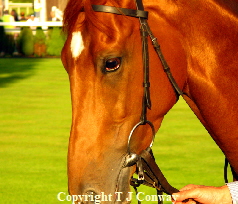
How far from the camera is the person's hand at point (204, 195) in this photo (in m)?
2.66

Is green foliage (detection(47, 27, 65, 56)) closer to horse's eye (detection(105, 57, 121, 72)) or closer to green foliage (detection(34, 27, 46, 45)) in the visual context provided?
green foliage (detection(34, 27, 46, 45))

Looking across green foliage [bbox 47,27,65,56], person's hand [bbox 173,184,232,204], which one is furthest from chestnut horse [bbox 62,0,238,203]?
green foliage [bbox 47,27,65,56]

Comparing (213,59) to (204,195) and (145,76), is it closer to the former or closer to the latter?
(145,76)

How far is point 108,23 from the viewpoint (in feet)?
7.82

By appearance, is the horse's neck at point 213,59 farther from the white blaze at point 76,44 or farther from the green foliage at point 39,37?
the green foliage at point 39,37

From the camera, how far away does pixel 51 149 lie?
7.90 m

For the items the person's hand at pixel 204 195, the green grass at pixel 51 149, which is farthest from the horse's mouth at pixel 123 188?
the green grass at pixel 51 149

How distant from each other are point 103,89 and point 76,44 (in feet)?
0.66

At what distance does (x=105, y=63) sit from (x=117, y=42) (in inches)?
3.8

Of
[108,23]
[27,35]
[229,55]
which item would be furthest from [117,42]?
[27,35]

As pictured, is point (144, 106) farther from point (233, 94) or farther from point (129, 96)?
point (233, 94)

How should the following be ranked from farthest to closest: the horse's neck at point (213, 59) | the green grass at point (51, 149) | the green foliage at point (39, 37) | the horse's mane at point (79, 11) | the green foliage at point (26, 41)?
the green foliage at point (39, 37) < the green foliage at point (26, 41) < the green grass at point (51, 149) < the horse's neck at point (213, 59) < the horse's mane at point (79, 11)

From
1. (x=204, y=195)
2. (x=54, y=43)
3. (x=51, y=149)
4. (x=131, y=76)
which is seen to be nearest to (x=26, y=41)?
(x=54, y=43)

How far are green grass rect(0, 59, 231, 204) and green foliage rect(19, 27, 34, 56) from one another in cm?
965
